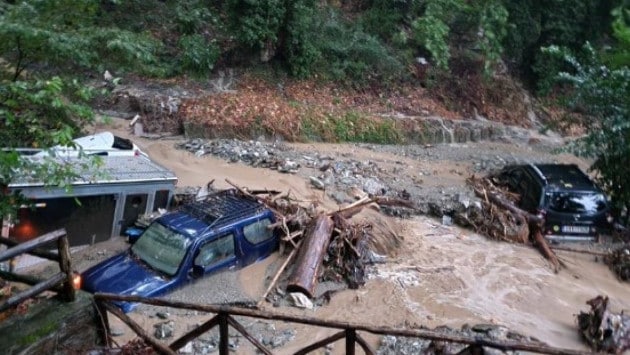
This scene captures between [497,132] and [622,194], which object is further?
[497,132]

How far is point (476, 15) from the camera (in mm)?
21938

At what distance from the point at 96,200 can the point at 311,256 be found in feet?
11.9

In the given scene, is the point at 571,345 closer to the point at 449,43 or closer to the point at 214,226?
the point at 214,226

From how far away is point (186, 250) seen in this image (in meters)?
8.09

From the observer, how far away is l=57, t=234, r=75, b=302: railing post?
4434mm

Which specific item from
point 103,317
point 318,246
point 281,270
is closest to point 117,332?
point 103,317

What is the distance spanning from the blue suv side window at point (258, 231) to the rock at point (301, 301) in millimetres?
1149

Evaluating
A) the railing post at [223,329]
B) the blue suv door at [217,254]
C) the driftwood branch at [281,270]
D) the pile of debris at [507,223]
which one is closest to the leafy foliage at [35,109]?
the railing post at [223,329]

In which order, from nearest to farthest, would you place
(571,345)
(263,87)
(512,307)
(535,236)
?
1. (571,345)
2. (512,307)
3. (535,236)
4. (263,87)

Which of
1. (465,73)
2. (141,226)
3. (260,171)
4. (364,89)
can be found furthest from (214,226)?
(465,73)

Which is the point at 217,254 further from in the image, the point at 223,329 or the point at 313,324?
the point at 313,324

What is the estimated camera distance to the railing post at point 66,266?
443 centimetres

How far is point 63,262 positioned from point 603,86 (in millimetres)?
12106

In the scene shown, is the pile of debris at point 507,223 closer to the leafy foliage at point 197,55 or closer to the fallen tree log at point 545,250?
the fallen tree log at point 545,250
